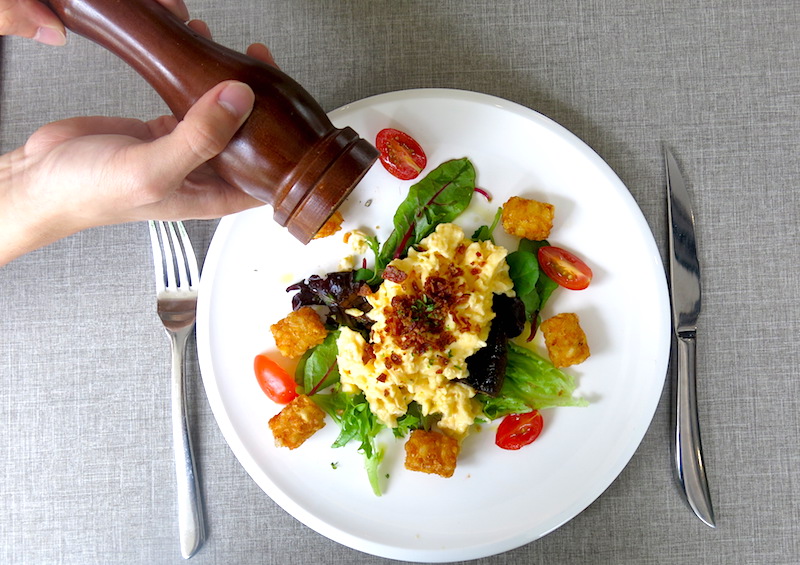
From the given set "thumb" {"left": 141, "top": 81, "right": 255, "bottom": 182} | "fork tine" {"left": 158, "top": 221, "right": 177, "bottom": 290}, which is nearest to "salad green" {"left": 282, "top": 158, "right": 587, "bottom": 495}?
"fork tine" {"left": 158, "top": 221, "right": 177, "bottom": 290}

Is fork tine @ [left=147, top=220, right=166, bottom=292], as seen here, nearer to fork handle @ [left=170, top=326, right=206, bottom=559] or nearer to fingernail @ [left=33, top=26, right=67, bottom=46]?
fork handle @ [left=170, top=326, right=206, bottom=559]

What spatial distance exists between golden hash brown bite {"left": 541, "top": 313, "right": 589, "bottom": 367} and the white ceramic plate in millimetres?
79

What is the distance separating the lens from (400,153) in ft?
7.06

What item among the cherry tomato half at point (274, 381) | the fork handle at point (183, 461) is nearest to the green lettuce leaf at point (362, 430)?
the cherry tomato half at point (274, 381)

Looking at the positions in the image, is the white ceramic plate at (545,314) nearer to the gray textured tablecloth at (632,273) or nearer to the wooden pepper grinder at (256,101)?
the gray textured tablecloth at (632,273)

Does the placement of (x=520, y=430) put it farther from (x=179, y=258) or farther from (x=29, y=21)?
(x=29, y=21)

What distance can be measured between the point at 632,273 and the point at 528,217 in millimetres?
439

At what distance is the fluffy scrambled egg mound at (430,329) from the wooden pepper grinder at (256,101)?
0.56m

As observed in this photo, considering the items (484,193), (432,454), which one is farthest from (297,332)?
(484,193)

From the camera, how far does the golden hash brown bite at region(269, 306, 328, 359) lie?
2.14m

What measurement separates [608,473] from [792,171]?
1353mm

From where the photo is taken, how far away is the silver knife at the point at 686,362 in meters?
2.21

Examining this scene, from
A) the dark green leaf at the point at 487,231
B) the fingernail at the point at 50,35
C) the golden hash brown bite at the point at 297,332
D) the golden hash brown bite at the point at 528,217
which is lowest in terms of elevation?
the golden hash brown bite at the point at 297,332

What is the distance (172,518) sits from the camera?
2361 mm
